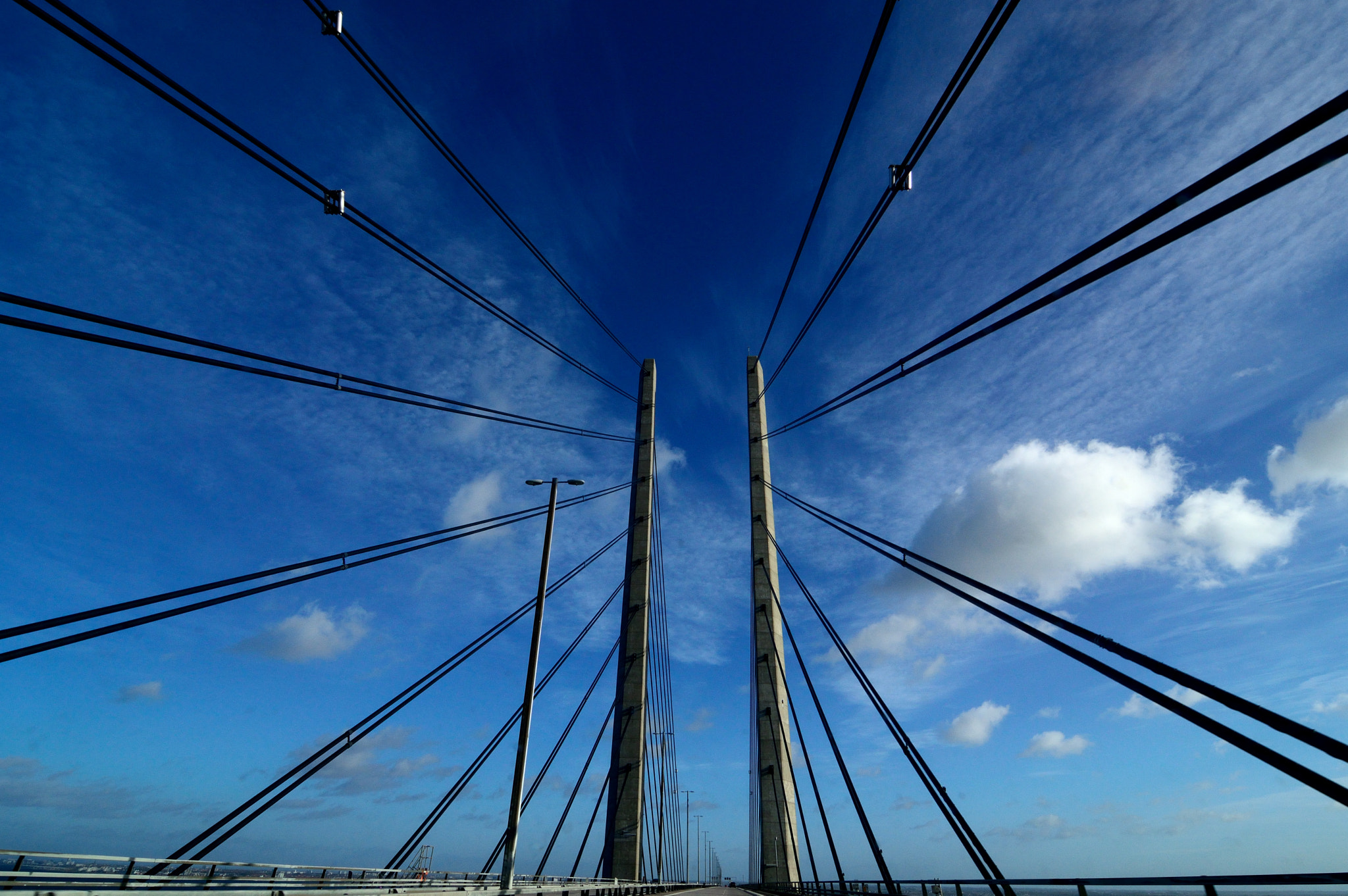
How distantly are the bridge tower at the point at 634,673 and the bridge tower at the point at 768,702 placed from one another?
4.74 metres

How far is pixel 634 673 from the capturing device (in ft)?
94.5

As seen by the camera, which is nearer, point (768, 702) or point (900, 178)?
point (900, 178)

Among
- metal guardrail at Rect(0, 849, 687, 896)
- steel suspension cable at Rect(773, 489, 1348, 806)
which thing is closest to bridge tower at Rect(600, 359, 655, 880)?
metal guardrail at Rect(0, 849, 687, 896)

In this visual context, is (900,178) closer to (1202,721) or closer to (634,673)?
(1202,721)

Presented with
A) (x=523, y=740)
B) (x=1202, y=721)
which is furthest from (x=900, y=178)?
(x=523, y=740)

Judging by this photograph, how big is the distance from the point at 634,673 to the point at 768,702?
18.3ft

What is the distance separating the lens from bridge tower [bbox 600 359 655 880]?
25925mm

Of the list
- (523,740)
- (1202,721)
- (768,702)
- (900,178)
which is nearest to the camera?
(1202,721)

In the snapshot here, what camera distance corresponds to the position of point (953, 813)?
12.6 meters

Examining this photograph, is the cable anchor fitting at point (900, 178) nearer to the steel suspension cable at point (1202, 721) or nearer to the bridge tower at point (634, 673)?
Answer: the steel suspension cable at point (1202, 721)

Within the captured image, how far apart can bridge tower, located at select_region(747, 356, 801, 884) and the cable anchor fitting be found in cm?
2146

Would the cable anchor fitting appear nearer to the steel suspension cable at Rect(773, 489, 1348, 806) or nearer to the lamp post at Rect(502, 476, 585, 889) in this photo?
the steel suspension cable at Rect(773, 489, 1348, 806)

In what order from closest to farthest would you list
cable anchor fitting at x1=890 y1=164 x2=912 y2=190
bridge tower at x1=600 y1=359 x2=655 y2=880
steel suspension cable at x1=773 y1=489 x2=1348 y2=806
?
steel suspension cable at x1=773 y1=489 x2=1348 y2=806
cable anchor fitting at x1=890 y1=164 x2=912 y2=190
bridge tower at x1=600 y1=359 x2=655 y2=880

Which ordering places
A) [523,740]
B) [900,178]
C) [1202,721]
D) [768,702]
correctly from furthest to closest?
[768,702], [523,740], [900,178], [1202,721]
